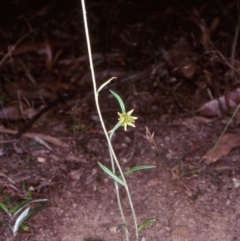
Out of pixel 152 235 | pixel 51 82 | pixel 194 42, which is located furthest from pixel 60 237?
pixel 194 42

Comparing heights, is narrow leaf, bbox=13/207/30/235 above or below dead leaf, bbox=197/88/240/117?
above

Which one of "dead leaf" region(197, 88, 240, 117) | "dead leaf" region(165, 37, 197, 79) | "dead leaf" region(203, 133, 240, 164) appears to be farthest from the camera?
"dead leaf" region(165, 37, 197, 79)

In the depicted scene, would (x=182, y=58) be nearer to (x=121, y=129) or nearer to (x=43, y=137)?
(x=121, y=129)

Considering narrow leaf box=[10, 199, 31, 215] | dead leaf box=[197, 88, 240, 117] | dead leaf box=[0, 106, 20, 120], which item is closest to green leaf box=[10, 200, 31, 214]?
narrow leaf box=[10, 199, 31, 215]

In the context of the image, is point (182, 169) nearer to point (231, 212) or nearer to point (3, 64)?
point (231, 212)

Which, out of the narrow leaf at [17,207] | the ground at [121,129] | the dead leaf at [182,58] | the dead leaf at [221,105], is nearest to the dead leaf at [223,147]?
the ground at [121,129]

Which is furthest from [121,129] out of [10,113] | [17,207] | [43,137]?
[17,207]

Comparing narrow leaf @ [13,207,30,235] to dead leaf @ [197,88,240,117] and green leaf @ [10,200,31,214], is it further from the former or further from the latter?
dead leaf @ [197,88,240,117]
